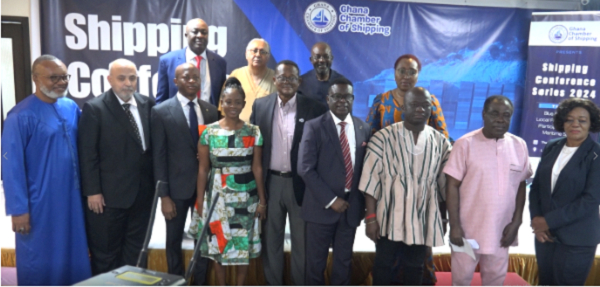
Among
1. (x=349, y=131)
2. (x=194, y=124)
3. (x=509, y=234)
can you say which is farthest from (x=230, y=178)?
(x=509, y=234)

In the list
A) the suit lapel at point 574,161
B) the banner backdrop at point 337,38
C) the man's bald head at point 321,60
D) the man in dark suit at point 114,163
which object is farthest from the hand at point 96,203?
the banner backdrop at point 337,38

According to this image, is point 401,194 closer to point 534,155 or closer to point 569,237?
point 569,237

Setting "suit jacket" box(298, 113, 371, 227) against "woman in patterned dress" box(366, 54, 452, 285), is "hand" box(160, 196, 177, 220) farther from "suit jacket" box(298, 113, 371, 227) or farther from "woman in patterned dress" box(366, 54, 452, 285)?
"woman in patterned dress" box(366, 54, 452, 285)

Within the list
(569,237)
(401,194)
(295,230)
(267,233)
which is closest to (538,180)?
(569,237)

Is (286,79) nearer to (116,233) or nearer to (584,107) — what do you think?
(116,233)

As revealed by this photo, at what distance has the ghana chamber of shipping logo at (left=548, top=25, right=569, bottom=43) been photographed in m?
5.92

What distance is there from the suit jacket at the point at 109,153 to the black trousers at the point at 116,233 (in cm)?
11

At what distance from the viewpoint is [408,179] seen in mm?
2723

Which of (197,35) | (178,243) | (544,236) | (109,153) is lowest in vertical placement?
(178,243)

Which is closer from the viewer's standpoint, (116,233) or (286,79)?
(116,233)

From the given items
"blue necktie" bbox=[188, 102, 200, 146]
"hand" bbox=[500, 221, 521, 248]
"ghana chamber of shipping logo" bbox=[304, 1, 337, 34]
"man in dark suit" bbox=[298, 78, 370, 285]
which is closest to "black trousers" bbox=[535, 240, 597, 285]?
"hand" bbox=[500, 221, 521, 248]

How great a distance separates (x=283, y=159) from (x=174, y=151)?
77cm

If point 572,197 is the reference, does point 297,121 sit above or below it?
above

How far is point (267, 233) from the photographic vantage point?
3.23 m
